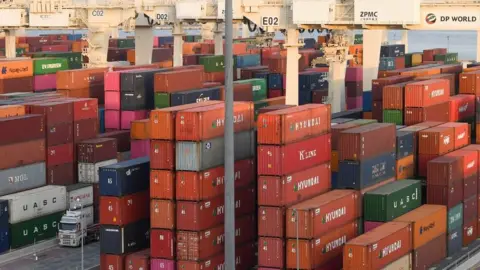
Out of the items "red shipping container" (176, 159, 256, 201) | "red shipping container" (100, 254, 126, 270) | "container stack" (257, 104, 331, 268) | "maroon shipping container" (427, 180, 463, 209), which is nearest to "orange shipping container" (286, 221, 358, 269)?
"container stack" (257, 104, 331, 268)

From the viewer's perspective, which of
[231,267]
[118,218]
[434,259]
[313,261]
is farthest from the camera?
[434,259]

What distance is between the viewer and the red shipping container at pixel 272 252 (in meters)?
41.2

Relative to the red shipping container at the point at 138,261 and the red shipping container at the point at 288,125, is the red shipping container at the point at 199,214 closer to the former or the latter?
the red shipping container at the point at 138,261

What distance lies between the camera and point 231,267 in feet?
91.9

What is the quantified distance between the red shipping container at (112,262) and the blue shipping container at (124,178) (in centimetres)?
277

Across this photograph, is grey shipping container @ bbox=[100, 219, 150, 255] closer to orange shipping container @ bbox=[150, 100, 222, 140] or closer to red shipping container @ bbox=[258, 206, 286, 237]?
orange shipping container @ bbox=[150, 100, 222, 140]

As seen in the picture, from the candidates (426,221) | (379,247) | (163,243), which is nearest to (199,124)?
(163,243)

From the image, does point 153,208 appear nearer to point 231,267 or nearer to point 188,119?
point 188,119

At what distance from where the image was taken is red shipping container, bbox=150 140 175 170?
138 feet

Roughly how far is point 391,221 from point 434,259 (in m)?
4.04

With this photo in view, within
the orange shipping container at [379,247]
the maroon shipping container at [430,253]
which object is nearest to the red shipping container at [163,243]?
the orange shipping container at [379,247]

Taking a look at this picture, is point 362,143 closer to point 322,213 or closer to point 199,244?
point 322,213

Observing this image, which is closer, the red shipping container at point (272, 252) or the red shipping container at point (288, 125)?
the red shipping container at point (272, 252)

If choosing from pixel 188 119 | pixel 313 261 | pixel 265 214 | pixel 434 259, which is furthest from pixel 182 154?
pixel 434 259
